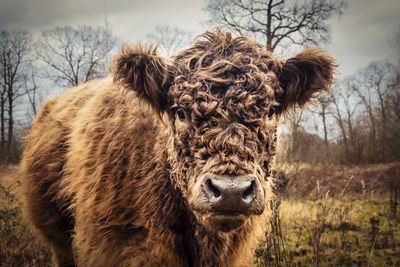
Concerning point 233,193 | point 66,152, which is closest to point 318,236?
point 233,193

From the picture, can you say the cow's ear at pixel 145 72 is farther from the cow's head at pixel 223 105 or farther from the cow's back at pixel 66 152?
the cow's back at pixel 66 152

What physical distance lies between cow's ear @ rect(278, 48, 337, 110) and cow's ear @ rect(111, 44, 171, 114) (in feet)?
4.03

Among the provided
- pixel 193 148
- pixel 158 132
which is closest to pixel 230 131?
pixel 193 148

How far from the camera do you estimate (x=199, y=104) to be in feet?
6.62

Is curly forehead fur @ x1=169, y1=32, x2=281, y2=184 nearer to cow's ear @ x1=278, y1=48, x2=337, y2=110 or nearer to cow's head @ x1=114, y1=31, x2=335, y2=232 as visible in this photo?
cow's head @ x1=114, y1=31, x2=335, y2=232

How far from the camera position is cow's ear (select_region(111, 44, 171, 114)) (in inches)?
94.4

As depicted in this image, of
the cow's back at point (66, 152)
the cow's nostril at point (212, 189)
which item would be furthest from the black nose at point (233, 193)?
the cow's back at point (66, 152)

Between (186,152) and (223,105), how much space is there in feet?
1.69

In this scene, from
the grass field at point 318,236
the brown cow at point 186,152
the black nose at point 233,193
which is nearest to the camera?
the black nose at point 233,193

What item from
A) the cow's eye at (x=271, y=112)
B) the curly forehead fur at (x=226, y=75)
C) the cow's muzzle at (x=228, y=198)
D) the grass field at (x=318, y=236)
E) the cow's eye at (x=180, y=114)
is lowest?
the grass field at (x=318, y=236)

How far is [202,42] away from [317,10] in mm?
11066

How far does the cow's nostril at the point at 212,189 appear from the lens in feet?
5.32

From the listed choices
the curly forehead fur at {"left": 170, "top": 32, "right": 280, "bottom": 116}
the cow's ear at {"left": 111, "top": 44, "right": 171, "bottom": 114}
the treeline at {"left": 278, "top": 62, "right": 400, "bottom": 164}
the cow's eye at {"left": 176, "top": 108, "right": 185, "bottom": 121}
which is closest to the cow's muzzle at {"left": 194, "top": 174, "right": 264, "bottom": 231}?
the curly forehead fur at {"left": 170, "top": 32, "right": 280, "bottom": 116}

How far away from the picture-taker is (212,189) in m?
1.65
